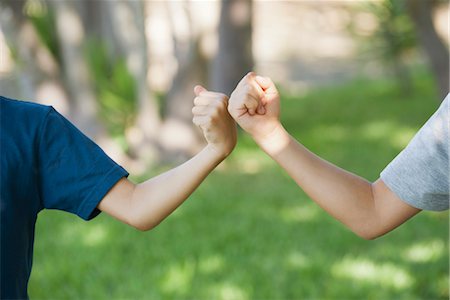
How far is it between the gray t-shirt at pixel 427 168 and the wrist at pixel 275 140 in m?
0.26

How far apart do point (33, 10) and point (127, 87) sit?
4.03ft

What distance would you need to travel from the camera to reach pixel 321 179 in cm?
206

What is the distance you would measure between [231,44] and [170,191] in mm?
6289

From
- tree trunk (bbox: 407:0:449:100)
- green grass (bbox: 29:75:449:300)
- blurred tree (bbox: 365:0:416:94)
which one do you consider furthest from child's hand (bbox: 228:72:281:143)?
blurred tree (bbox: 365:0:416:94)

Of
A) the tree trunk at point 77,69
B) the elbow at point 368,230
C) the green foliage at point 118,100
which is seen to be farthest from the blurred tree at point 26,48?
the elbow at point 368,230

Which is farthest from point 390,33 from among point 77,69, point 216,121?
point 216,121

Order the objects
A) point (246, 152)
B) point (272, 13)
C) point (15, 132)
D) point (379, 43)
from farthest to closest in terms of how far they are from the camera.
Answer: point (272, 13) < point (379, 43) < point (246, 152) < point (15, 132)

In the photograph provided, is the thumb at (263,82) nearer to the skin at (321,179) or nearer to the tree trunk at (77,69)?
the skin at (321,179)

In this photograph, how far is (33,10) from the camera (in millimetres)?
8438

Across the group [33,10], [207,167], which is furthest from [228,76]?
[207,167]

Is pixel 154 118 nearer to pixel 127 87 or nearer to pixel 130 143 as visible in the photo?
pixel 130 143

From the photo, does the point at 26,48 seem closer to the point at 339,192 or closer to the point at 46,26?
the point at 46,26

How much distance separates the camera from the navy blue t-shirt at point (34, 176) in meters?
1.79

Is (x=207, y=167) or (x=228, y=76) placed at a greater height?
(x=207, y=167)
